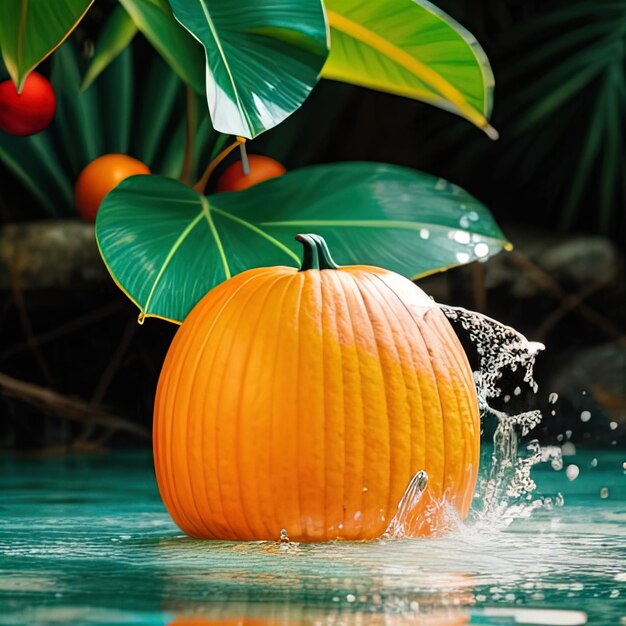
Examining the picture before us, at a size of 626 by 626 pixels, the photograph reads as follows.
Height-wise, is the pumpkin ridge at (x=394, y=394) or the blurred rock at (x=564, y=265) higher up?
the blurred rock at (x=564, y=265)

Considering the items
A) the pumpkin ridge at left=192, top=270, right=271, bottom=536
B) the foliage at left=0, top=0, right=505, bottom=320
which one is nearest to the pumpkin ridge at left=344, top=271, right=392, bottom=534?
the pumpkin ridge at left=192, top=270, right=271, bottom=536

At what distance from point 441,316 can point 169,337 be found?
61.8 inches

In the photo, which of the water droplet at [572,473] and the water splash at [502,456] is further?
the water droplet at [572,473]

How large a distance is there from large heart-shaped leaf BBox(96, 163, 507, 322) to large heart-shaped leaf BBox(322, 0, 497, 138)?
16 cm

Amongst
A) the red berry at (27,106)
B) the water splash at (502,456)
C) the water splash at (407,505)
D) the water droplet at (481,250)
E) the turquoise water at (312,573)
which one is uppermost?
the red berry at (27,106)

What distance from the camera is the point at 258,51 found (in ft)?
6.04

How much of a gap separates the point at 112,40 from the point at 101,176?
0.28 metres

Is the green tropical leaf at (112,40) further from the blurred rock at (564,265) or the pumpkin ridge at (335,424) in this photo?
the pumpkin ridge at (335,424)

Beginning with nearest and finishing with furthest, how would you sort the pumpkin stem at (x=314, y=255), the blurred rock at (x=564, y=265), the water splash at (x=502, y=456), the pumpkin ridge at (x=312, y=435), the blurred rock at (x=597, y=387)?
the pumpkin ridge at (x=312, y=435), the pumpkin stem at (x=314, y=255), the water splash at (x=502, y=456), the blurred rock at (x=597, y=387), the blurred rock at (x=564, y=265)

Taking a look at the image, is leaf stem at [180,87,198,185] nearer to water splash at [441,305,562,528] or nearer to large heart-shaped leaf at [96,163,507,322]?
large heart-shaped leaf at [96,163,507,322]

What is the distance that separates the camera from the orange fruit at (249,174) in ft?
8.70

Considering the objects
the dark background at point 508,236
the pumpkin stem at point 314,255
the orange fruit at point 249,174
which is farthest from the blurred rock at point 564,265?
the pumpkin stem at point 314,255

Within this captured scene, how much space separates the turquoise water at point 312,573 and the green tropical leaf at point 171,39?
0.70m

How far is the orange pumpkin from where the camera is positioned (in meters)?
1.33
